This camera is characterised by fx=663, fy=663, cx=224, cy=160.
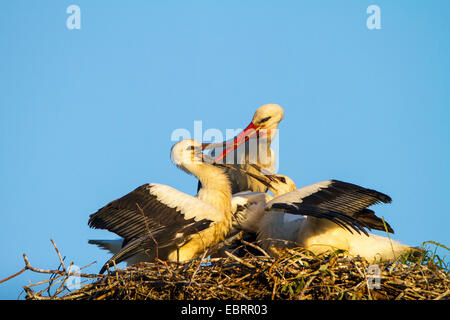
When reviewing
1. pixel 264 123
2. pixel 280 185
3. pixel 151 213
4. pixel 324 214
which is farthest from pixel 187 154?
pixel 264 123

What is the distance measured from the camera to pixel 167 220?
549 cm

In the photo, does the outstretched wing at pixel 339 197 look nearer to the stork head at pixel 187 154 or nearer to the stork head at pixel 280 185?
the stork head at pixel 187 154

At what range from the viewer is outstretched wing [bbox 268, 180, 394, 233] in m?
5.41

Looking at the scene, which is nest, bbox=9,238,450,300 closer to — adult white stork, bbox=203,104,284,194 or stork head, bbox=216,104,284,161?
adult white stork, bbox=203,104,284,194

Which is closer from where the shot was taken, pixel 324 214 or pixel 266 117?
pixel 324 214

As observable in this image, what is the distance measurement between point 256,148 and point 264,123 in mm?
318

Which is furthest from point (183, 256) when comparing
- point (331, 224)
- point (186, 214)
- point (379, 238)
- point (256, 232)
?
point (379, 238)

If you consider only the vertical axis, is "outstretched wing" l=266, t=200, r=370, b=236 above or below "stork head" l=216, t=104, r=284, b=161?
below

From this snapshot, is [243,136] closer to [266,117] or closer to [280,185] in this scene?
[266,117]

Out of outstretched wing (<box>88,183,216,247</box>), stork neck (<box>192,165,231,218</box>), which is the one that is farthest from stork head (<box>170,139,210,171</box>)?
outstretched wing (<box>88,183,216,247</box>)

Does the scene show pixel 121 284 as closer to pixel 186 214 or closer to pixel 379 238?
pixel 186 214

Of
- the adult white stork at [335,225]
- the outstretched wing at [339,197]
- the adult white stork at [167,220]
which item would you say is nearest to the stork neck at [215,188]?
the adult white stork at [167,220]

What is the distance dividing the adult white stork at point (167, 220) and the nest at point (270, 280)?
0.47 metres

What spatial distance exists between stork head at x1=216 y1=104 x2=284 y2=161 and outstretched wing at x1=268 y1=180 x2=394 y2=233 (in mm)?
2045
